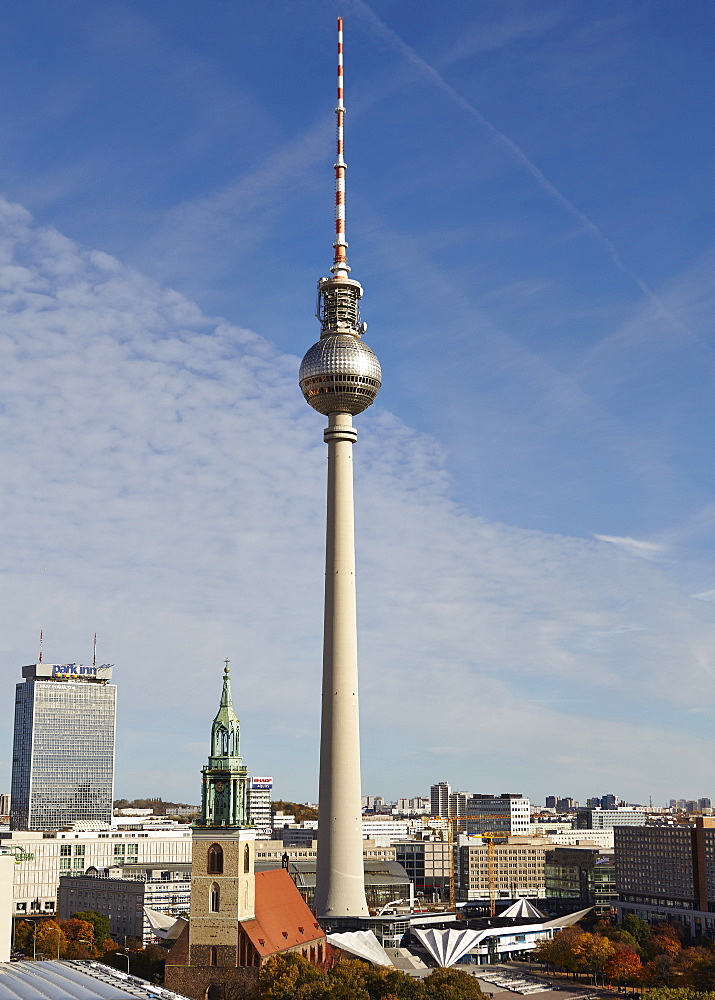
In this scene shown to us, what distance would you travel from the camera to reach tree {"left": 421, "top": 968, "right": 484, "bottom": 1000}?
90.6 meters

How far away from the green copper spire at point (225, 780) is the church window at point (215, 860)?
1.67 metres

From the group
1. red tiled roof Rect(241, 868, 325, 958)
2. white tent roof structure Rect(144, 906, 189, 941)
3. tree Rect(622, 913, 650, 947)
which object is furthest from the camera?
tree Rect(622, 913, 650, 947)

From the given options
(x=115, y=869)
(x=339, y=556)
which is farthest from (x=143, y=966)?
(x=115, y=869)

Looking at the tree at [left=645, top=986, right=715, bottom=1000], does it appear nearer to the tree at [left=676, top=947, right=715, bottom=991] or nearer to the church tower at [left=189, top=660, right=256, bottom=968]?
the tree at [left=676, top=947, right=715, bottom=991]

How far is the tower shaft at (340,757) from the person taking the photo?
139250mm

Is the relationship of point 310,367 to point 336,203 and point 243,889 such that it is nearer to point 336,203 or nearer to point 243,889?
point 336,203

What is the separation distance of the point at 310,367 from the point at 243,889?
3132 inches

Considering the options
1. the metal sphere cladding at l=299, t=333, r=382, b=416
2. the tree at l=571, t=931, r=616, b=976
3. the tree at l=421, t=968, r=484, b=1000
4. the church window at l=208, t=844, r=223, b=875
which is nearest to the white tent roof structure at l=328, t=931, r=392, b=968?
the tree at l=421, t=968, r=484, b=1000

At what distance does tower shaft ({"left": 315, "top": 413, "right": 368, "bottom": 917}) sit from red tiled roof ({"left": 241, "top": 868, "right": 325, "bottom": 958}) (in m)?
28.6

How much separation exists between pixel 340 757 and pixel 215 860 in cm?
5007

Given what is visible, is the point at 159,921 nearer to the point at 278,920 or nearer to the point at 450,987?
the point at 278,920

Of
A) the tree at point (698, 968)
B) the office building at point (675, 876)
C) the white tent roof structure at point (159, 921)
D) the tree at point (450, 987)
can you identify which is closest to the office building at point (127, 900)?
the white tent roof structure at point (159, 921)

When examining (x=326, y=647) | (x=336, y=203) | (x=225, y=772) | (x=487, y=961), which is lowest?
(x=487, y=961)

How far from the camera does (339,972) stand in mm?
91375
